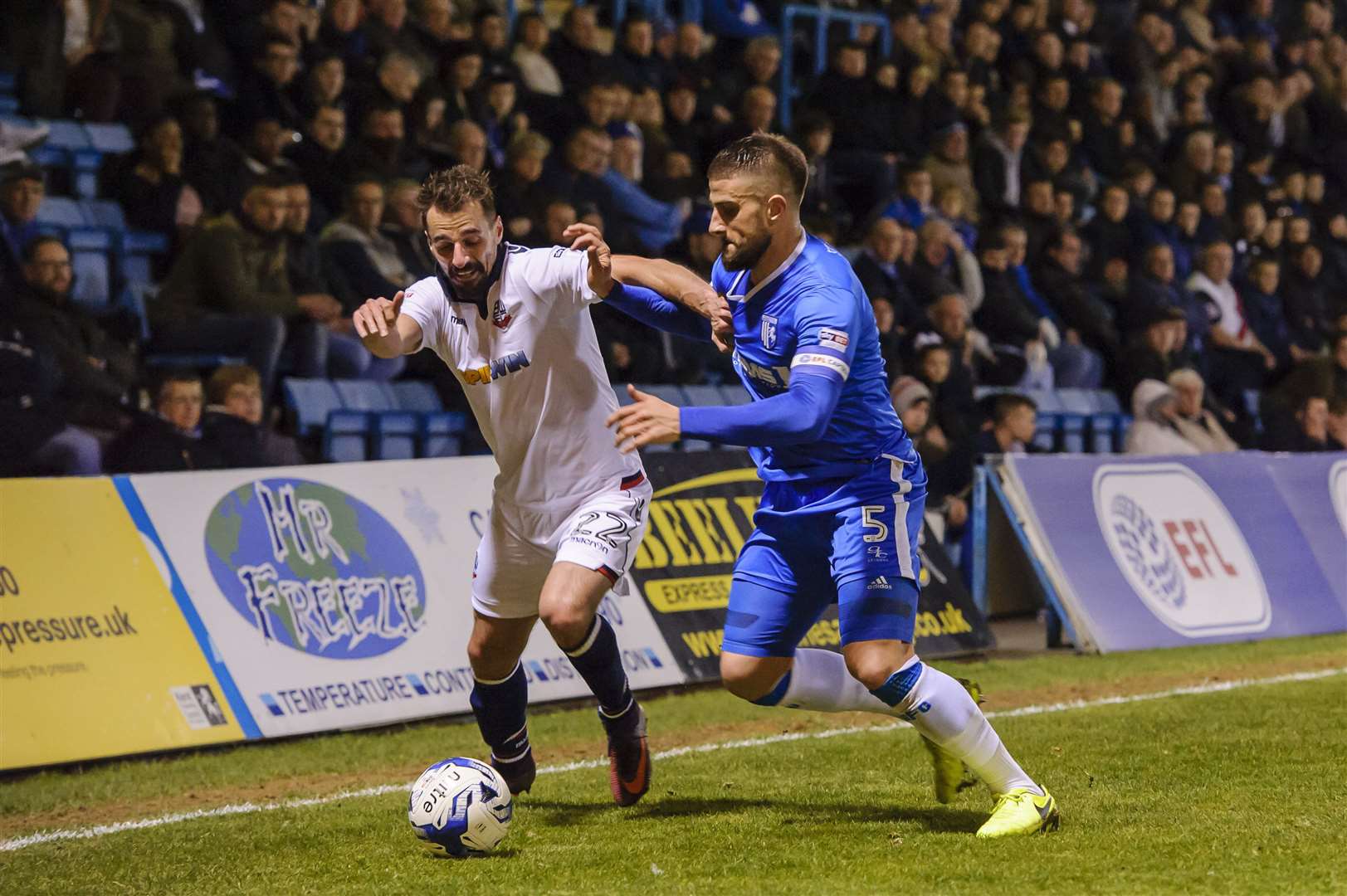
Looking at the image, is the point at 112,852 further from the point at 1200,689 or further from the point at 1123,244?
the point at 1123,244

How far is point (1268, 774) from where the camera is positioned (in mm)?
6914

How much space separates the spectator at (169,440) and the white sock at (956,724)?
5570 millimetres

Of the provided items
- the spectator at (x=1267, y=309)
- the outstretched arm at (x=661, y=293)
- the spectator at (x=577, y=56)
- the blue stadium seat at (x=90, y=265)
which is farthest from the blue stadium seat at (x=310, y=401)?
the spectator at (x=1267, y=309)

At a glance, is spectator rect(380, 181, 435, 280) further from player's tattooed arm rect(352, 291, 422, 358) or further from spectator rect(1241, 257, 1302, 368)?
spectator rect(1241, 257, 1302, 368)

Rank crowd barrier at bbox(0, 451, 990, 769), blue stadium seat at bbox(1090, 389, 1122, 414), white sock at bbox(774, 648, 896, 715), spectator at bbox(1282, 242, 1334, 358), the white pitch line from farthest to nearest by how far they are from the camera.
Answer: spectator at bbox(1282, 242, 1334, 358) < blue stadium seat at bbox(1090, 389, 1122, 414) < crowd barrier at bbox(0, 451, 990, 769) < the white pitch line < white sock at bbox(774, 648, 896, 715)

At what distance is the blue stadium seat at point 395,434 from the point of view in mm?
11641

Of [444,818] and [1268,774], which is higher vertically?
[444,818]

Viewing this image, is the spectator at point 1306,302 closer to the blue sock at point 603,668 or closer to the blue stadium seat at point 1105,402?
the blue stadium seat at point 1105,402

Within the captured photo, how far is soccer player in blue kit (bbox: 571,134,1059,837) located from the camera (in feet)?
18.7

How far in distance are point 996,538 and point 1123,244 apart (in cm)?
661

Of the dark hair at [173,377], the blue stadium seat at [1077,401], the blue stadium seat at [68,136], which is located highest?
the blue stadium seat at [68,136]

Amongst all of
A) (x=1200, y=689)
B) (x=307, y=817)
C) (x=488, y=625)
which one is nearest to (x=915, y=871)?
(x=488, y=625)

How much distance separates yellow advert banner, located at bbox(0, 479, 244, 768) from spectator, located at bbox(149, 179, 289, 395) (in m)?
2.53

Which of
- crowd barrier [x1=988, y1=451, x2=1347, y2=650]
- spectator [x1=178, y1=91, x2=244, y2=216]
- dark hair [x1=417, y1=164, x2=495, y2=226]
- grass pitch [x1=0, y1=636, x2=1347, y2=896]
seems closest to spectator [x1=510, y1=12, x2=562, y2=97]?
spectator [x1=178, y1=91, x2=244, y2=216]
